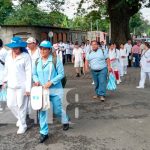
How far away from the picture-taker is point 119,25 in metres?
28.4

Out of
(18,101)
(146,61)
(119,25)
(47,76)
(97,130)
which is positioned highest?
(119,25)

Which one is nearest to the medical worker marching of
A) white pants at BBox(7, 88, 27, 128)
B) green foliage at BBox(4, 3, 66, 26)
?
white pants at BBox(7, 88, 27, 128)

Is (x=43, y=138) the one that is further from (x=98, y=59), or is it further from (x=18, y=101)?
(x=98, y=59)

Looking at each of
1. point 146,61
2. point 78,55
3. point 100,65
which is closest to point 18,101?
point 100,65

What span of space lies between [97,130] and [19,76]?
5.86ft

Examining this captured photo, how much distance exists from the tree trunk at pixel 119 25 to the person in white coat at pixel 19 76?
21149mm

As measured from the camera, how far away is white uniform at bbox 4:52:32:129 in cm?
737

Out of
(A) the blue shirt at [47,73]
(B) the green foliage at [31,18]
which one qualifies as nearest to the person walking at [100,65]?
(A) the blue shirt at [47,73]

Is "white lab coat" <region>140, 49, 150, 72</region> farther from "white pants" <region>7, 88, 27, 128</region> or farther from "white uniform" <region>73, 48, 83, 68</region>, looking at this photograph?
"white pants" <region>7, 88, 27, 128</region>

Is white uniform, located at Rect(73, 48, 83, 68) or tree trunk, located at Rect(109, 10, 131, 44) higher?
tree trunk, located at Rect(109, 10, 131, 44)

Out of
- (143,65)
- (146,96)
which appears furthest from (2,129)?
(143,65)

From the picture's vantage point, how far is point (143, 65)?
553 inches

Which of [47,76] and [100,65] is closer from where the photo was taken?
[47,76]

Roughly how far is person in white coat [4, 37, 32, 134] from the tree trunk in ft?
69.4
